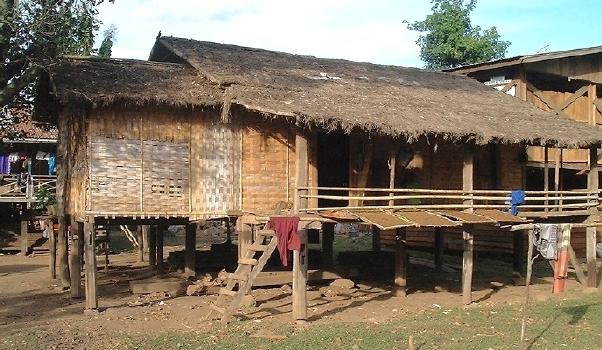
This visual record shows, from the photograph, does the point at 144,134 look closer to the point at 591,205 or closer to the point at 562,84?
the point at 591,205

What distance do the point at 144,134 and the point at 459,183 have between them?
797cm

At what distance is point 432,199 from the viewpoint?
15.5m

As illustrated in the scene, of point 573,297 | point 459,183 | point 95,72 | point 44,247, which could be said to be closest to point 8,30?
point 95,72

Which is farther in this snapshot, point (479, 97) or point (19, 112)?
point (479, 97)

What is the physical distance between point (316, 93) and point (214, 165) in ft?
8.77

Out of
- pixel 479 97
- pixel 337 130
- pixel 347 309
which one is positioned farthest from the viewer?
pixel 479 97

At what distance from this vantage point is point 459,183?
16344mm

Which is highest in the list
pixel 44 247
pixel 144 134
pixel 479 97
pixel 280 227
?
pixel 479 97

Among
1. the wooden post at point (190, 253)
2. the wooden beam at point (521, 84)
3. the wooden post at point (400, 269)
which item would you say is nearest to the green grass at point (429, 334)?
the wooden post at point (400, 269)

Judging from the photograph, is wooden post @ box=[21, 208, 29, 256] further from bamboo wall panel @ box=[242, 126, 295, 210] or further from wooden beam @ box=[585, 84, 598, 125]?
wooden beam @ box=[585, 84, 598, 125]

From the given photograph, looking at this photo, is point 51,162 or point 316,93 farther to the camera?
point 51,162

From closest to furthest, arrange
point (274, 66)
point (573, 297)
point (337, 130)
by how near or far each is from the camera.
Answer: point (337, 130), point (573, 297), point (274, 66)

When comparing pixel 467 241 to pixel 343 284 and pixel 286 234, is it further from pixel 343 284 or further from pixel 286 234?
pixel 286 234

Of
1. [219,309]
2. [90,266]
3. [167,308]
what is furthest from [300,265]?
[90,266]
